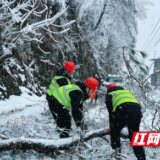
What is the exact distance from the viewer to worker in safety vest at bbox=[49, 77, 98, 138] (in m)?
4.11

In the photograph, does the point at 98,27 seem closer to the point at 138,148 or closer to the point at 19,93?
the point at 19,93

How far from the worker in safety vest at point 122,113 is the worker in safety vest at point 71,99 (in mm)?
389

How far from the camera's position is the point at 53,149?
12.0ft

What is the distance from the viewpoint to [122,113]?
3729 millimetres

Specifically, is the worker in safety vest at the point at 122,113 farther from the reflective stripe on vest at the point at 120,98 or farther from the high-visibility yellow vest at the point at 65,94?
the high-visibility yellow vest at the point at 65,94

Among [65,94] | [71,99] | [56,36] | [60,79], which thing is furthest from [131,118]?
[56,36]

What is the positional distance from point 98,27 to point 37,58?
6.96 m

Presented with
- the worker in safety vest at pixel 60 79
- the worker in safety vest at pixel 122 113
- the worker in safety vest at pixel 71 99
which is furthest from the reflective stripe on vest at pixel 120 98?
the worker in safety vest at pixel 60 79
